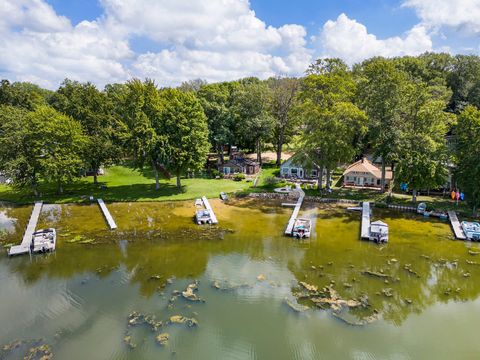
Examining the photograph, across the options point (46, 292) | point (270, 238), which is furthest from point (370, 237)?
point (46, 292)

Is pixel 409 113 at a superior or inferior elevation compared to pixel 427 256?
superior

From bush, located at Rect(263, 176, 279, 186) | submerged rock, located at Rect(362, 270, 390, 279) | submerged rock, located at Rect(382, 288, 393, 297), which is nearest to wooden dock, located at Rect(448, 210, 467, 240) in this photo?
submerged rock, located at Rect(362, 270, 390, 279)

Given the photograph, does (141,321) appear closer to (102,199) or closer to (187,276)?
(187,276)

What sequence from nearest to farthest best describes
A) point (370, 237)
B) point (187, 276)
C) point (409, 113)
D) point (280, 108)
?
1. point (187, 276)
2. point (370, 237)
3. point (409, 113)
4. point (280, 108)

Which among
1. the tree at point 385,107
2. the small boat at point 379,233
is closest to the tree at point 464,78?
the tree at point 385,107

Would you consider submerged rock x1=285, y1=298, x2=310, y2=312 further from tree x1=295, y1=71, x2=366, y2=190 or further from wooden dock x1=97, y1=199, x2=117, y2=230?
tree x1=295, y1=71, x2=366, y2=190
